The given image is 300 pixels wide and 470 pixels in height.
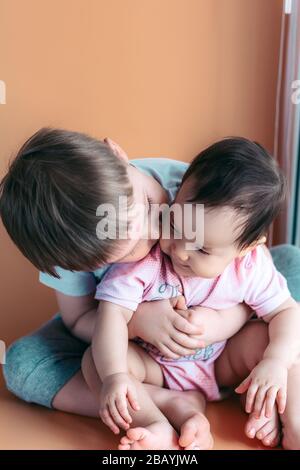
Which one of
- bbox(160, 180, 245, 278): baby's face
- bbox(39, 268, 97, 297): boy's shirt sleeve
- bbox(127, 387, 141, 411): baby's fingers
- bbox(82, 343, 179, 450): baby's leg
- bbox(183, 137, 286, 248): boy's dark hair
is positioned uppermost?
bbox(183, 137, 286, 248): boy's dark hair

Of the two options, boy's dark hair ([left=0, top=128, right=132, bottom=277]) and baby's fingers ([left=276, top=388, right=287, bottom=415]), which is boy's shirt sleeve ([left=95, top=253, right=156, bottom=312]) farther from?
baby's fingers ([left=276, top=388, right=287, bottom=415])

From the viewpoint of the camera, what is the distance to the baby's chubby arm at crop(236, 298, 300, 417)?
30.9 inches

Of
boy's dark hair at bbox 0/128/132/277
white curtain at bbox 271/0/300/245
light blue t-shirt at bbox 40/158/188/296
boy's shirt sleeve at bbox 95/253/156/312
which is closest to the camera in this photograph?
boy's dark hair at bbox 0/128/132/277

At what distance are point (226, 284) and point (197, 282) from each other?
4 cm

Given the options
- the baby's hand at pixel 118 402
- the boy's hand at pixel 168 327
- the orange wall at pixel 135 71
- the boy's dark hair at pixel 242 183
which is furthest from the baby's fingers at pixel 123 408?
the orange wall at pixel 135 71

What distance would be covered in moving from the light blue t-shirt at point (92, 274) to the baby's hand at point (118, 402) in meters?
0.23

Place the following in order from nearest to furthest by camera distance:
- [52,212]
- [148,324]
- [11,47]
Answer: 1. [52,212]
2. [148,324]
3. [11,47]

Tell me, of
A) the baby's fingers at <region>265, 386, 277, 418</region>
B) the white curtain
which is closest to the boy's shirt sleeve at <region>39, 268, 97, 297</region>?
the baby's fingers at <region>265, 386, 277, 418</region>

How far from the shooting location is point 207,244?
0.79 metres

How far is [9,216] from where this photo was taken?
777mm

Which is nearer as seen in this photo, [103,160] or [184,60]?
[103,160]

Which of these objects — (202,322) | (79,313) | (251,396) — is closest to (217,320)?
(202,322)
